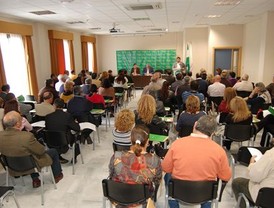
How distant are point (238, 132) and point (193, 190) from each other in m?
2.15

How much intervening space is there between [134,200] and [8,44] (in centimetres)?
701

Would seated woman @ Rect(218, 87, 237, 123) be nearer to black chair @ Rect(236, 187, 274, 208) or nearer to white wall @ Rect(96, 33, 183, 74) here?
black chair @ Rect(236, 187, 274, 208)

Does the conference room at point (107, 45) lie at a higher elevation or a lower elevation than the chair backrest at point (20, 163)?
higher

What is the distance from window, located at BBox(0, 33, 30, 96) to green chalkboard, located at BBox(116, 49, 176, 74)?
318 inches

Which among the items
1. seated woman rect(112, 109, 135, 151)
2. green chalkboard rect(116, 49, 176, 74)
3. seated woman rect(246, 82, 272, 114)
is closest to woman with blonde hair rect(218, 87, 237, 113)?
seated woman rect(246, 82, 272, 114)

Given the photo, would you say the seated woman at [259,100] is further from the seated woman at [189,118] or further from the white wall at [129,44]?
the white wall at [129,44]

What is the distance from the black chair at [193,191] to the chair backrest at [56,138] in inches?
84.7

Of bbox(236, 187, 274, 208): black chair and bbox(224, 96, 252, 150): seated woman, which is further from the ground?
bbox(224, 96, 252, 150): seated woman

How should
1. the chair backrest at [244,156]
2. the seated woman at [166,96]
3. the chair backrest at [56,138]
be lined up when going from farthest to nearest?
the seated woman at [166,96], the chair backrest at [56,138], the chair backrest at [244,156]

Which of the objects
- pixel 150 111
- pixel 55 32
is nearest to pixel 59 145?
pixel 150 111

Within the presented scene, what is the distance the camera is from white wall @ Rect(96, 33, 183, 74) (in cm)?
1491

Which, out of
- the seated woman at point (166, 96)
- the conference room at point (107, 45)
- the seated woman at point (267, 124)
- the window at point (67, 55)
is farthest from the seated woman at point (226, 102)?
the window at point (67, 55)

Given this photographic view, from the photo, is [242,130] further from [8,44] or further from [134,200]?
[8,44]

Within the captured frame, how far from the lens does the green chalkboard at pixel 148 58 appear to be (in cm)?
1496
